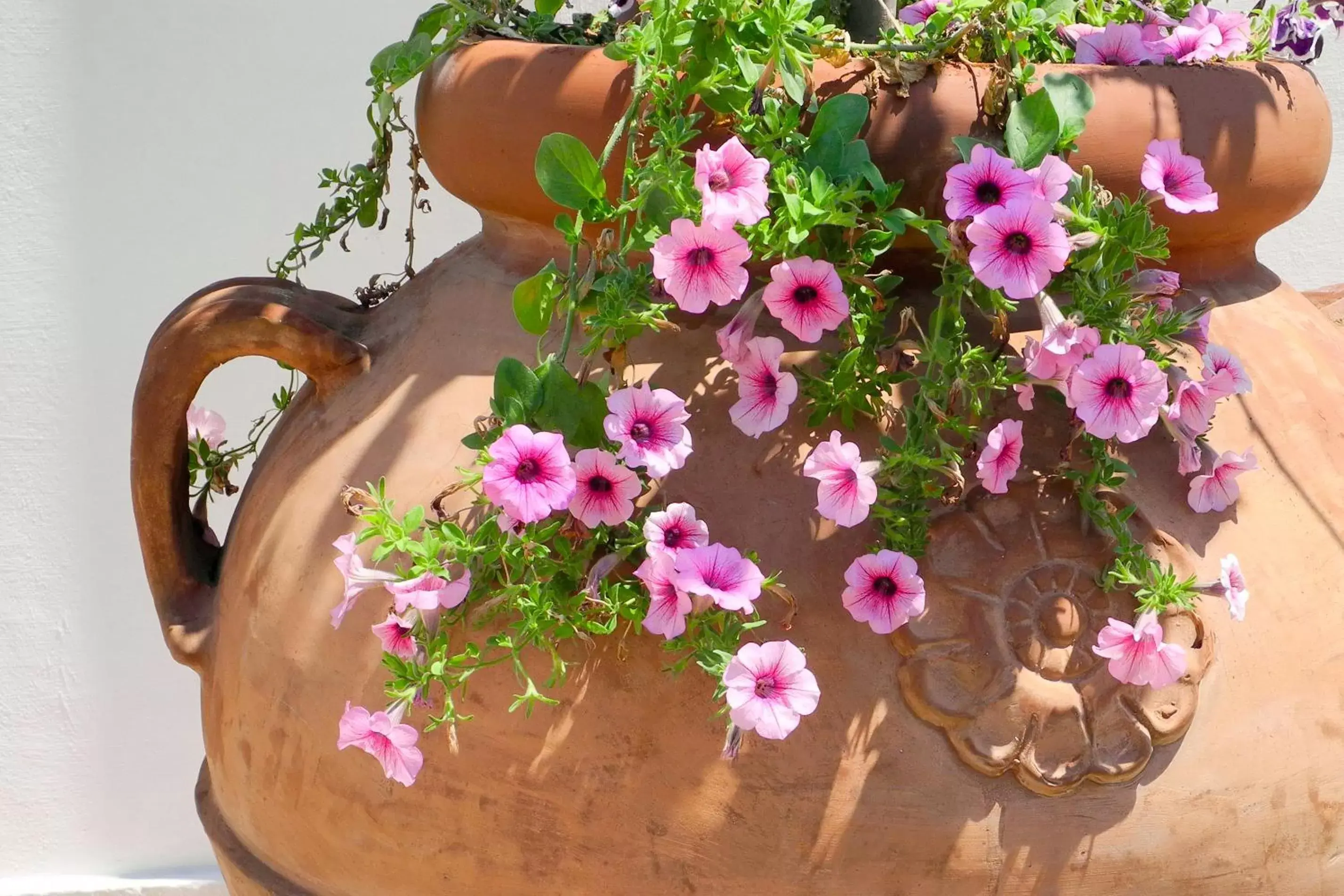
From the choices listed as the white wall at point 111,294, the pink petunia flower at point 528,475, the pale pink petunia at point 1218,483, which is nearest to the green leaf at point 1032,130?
the pale pink petunia at point 1218,483

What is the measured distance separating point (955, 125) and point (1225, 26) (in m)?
0.28

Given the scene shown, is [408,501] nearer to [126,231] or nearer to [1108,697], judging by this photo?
[1108,697]

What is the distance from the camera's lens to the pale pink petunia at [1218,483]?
93cm

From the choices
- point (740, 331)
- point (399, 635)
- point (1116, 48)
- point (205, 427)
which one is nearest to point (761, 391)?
point (740, 331)

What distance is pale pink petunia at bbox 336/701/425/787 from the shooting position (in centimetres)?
88

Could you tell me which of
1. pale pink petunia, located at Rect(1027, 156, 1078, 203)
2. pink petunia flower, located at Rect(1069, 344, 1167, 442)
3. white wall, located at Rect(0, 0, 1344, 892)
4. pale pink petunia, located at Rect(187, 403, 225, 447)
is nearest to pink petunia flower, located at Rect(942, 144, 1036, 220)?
pale pink petunia, located at Rect(1027, 156, 1078, 203)

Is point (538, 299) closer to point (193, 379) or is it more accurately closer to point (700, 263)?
point (700, 263)

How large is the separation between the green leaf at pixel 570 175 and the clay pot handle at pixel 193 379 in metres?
0.31

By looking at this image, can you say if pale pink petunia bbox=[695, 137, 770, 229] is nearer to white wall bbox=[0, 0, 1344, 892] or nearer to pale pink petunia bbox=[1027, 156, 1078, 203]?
pale pink petunia bbox=[1027, 156, 1078, 203]

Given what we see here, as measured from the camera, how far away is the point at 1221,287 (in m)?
1.08

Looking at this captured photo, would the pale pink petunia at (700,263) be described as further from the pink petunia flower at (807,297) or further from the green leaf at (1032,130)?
the green leaf at (1032,130)

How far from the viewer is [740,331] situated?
0.89 metres

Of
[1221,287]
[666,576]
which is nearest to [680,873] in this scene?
[666,576]

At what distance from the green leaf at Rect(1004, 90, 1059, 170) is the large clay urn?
Result: 0.06 m
